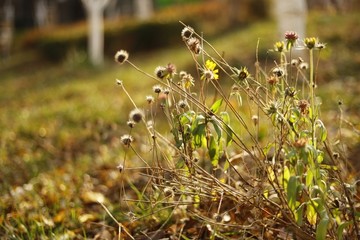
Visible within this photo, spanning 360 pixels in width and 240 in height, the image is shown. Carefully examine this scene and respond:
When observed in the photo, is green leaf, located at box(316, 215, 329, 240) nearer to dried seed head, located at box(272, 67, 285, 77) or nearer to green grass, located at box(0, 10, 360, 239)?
dried seed head, located at box(272, 67, 285, 77)

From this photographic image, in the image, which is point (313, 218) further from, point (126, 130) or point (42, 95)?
point (42, 95)

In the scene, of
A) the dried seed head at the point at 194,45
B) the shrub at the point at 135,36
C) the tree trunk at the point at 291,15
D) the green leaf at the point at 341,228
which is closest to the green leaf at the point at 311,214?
the green leaf at the point at 341,228

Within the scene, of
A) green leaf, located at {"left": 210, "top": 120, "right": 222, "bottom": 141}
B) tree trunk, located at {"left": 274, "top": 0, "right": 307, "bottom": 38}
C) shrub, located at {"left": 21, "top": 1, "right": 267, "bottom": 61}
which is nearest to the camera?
green leaf, located at {"left": 210, "top": 120, "right": 222, "bottom": 141}

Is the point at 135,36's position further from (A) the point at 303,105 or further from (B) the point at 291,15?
(A) the point at 303,105

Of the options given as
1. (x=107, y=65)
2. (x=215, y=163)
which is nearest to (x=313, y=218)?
(x=215, y=163)

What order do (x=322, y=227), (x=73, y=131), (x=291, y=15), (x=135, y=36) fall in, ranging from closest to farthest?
(x=322, y=227), (x=73, y=131), (x=291, y=15), (x=135, y=36)

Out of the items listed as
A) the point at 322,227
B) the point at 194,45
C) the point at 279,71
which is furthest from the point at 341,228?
the point at 194,45

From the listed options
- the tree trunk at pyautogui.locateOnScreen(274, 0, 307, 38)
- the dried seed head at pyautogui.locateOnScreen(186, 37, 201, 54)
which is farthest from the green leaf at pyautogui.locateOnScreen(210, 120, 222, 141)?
the tree trunk at pyautogui.locateOnScreen(274, 0, 307, 38)

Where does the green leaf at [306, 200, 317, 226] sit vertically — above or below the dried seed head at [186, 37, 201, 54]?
below

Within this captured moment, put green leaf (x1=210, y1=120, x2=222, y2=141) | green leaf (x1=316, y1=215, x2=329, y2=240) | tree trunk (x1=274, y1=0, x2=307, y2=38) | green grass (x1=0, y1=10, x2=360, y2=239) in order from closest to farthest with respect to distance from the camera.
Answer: green leaf (x1=316, y1=215, x2=329, y2=240), green leaf (x1=210, y1=120, x2=222, y2=141), green grass (x1=0, y1=10, x2=360, y2=239), tree trunk (x1=274, y1=0, x2=307, y2=38)

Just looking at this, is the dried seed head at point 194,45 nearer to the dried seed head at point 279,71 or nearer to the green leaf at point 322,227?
the dried seed head at point 279,71
